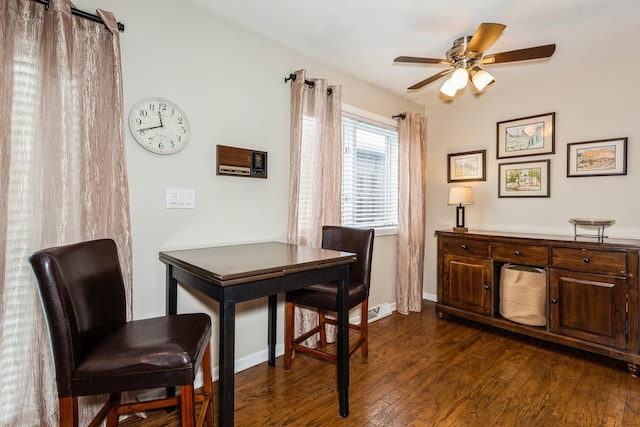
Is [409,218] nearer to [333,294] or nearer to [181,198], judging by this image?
[333,294]

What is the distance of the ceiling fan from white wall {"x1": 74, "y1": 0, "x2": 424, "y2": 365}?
104 cm

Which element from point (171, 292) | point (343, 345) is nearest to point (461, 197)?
point (343, 345)

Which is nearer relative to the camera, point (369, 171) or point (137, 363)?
point (137, 363)

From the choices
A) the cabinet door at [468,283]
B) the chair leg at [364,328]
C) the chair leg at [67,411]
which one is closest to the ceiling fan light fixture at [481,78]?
the cabinet door at [468,283]

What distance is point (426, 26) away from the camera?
2.21 meters

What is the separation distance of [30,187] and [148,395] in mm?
1268

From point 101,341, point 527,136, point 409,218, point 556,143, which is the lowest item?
point 101,341

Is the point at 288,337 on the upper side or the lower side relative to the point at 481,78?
lower

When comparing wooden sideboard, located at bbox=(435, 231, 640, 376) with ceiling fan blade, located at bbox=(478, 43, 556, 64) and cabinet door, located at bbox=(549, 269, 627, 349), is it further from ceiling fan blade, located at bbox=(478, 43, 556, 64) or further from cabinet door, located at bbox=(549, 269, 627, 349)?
ceiling fan blade, located at bbox=(478, 43, 556, 64)

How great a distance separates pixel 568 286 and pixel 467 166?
1.58 metres

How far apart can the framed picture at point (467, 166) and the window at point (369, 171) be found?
68 centimetres

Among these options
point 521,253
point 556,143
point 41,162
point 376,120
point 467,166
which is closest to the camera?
point 41,162

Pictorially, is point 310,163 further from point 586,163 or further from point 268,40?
point 586,163

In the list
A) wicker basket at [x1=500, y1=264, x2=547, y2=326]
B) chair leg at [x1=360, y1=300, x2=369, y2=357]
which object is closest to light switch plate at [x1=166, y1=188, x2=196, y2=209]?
chair leg at [x1=360, y1=300, x2=369, y2=357]
